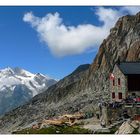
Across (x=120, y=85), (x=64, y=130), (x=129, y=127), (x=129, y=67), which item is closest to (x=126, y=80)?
(x=120, y=85)

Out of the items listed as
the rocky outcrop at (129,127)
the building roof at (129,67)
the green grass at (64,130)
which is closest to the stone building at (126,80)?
the building roof at (129,67)

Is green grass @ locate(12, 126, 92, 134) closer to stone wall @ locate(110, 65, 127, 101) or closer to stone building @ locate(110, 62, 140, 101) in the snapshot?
stone building @ locate(110, 62, 140, 101)

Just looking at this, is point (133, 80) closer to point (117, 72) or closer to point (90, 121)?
point (117, 72)

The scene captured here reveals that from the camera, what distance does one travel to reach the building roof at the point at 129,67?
67.7 meters

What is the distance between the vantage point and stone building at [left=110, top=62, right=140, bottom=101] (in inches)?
2650

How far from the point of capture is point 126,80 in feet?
222

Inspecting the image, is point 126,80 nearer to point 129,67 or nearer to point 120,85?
point 120,85

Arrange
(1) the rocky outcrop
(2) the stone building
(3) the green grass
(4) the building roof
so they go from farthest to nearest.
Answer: (4) the building roof < (2) the stone building < (3) the green grass < (1) the rocky outcrop

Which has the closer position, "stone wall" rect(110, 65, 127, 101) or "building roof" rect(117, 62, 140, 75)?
"building roof" rect(117, 62, 140, 75)

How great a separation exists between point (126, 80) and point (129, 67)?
2.42m

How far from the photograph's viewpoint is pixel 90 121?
199 feet

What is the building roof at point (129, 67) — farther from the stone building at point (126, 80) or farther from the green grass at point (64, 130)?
the green grass at point (64, 130)

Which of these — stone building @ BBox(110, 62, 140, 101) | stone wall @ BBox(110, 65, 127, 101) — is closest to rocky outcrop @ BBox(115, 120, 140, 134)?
stone building @ BBox(110, 62, 140, 101)
